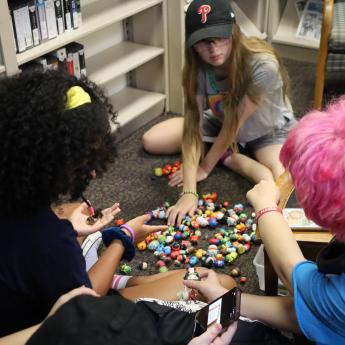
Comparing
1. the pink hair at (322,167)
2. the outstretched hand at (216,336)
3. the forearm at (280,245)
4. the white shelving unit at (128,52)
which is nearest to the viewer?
the pink hair at (322,167)

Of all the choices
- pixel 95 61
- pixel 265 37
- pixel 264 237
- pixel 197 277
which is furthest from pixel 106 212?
pixel 265 37

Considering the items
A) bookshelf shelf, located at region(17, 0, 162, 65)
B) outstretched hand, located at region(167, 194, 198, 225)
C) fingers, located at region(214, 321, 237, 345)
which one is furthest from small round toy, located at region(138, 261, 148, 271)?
bookshelf shelf, located at region(17, 0, 162, 65)

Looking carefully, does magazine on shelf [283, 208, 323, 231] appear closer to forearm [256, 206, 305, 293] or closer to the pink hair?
forearm [256, 206, 305, 293]

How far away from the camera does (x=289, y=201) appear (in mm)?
1385

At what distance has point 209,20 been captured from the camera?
1.79m

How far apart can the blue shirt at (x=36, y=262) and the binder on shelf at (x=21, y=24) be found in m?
1.12

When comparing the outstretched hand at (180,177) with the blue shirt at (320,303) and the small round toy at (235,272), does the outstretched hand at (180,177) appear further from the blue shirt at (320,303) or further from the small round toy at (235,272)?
the blue shirt at (320,303)

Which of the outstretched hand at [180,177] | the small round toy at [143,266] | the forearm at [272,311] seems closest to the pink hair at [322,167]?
the forearm at [272,311]

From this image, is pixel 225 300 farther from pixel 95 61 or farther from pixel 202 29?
pixel 95 61

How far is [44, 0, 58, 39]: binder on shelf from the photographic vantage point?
6.48 feet

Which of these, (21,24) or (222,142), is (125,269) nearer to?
(222,142)

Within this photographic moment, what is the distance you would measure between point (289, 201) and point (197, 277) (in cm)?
33

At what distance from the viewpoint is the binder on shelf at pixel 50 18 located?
1.97 metres

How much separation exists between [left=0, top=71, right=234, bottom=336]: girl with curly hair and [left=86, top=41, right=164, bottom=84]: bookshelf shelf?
1339 mm
